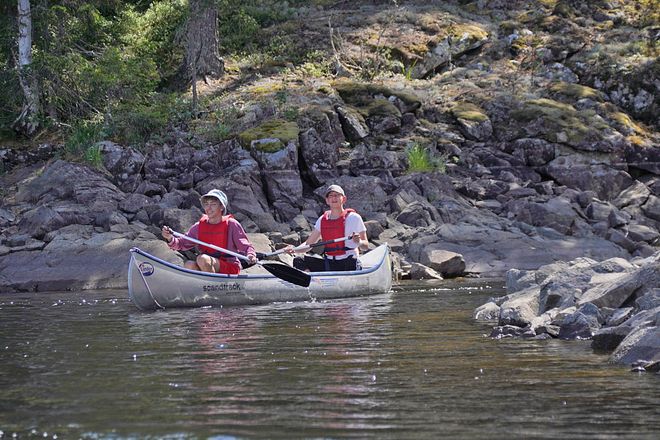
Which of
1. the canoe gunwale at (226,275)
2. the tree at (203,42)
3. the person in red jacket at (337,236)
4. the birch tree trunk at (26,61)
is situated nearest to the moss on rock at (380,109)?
the tree at (203,42)

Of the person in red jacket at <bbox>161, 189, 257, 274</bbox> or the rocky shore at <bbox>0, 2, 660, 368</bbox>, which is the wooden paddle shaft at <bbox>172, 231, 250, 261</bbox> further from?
the rocky shore at <bbox>0, 2, 660, 368</bbox>

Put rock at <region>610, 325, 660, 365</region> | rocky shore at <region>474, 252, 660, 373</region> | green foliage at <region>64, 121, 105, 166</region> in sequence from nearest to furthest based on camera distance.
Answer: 1. rock at <region>610, 325, 660, 365</region>
2. rocky shore at <region>474, 252, 660, 373</region>
3. green foliage at <region>64, 121, 105, 166</region>

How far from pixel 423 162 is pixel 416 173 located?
0.37 metres

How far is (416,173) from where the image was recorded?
67.1 ft

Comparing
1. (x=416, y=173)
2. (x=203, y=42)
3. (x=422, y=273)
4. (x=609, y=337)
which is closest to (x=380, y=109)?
(x=416, y=173)

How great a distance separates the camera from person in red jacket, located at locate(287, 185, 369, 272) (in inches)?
505

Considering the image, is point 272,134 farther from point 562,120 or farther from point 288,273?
point 288,273

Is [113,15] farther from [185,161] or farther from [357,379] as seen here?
[357,379]

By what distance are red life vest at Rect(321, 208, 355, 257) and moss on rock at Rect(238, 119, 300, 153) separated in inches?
260

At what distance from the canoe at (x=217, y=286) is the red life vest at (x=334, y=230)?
36cm

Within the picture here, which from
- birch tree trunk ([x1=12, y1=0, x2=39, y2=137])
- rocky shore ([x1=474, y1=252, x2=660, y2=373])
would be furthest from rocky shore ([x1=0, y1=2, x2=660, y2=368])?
rocky shore ([x1=474, y1=252, x2=660, y2=373])

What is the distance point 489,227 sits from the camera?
18156 mm

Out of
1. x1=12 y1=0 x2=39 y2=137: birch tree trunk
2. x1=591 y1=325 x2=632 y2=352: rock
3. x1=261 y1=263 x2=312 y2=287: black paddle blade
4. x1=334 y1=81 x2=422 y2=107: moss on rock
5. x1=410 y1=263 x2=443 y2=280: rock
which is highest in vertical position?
x1=12 y1=0 x2=39 y2=137: birch tree trunk

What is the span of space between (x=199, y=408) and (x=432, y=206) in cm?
1367
